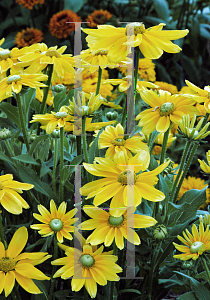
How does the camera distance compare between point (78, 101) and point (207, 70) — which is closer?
point (78, 101)

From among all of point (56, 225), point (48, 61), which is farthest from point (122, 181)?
point (48, 61)

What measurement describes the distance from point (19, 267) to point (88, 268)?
87mm

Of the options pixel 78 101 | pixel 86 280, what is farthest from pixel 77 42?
pixel 86 280

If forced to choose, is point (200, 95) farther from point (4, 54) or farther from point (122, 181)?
point (4, 54)

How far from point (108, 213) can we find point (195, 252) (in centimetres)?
12

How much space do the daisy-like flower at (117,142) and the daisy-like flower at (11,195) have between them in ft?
0.38

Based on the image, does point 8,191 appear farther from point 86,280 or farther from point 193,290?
point 193,290

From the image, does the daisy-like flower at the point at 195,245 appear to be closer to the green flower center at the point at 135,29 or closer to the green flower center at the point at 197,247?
the green flower center at the point at 197,247

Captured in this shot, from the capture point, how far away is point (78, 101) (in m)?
0.47

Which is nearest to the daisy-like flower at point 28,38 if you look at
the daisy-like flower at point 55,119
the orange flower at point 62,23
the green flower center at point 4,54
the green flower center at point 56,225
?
the orange flower at point 62,23

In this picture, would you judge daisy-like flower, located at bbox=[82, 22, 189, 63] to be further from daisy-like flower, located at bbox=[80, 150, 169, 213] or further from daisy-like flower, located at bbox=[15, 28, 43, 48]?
daisy-like flower, located at bbox=[15, 28, 43, 48]

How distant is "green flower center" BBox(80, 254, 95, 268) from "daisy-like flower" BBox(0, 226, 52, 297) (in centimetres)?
4

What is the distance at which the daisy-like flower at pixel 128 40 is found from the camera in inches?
17.0

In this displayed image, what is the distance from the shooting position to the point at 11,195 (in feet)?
1.32
